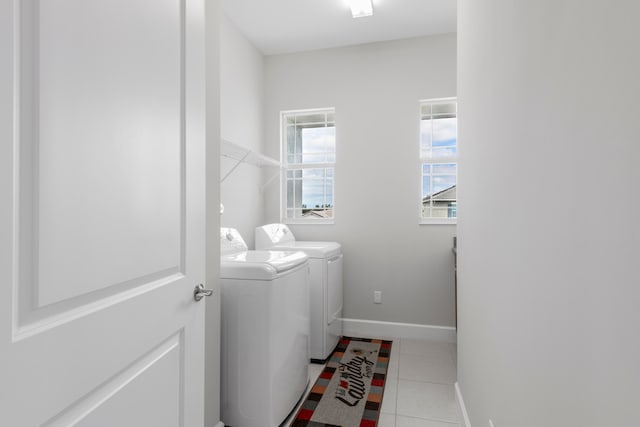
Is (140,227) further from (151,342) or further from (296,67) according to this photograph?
(296,67)

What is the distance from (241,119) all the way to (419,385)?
99.8 inches

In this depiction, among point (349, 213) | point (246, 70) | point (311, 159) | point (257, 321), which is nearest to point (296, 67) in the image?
point (246, 70)

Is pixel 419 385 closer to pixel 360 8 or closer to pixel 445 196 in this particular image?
pixel 445 196

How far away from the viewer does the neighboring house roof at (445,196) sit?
128 inches

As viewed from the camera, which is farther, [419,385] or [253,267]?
[419,385]

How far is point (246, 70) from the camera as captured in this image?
317 cm

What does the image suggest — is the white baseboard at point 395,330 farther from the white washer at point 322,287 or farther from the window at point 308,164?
the window at point 308,164

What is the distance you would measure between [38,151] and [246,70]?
2798mm

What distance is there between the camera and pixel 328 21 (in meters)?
2.91

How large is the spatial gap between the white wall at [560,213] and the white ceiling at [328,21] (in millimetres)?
1630

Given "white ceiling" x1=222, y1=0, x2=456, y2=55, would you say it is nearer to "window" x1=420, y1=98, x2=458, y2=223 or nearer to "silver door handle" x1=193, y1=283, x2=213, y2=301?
"window" x1=420, y1=98, x2=458, y2=223

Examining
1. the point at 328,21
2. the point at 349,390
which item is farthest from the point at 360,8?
the point at 349,390

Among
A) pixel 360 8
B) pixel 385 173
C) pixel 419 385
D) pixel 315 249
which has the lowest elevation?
pixel 419 385

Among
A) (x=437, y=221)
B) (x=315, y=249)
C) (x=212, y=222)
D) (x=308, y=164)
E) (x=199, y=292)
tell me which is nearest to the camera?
(x=199, y=292)
